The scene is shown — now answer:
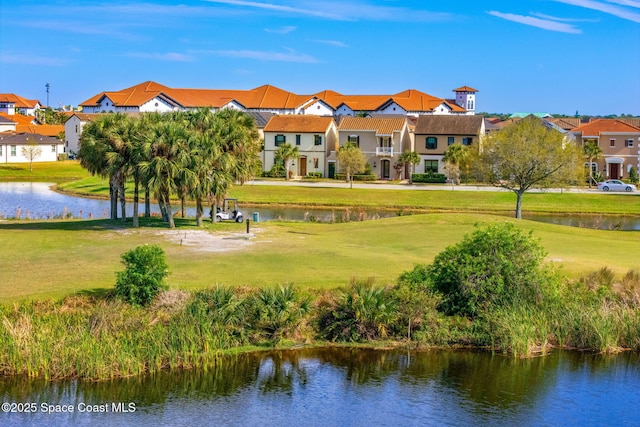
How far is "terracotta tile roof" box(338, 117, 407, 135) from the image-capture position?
97.2 meters

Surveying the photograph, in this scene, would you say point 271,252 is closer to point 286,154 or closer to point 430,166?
point 286,154

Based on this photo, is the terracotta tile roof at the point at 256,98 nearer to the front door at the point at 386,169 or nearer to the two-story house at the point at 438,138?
the two-story house at the point at 438,138

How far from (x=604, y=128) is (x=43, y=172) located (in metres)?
68.6

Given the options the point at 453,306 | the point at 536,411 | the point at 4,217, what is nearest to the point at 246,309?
the point at 453,306

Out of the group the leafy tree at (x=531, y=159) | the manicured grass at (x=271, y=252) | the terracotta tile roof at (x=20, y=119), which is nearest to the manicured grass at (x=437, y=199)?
the leafy tree at (x=531, y=159)

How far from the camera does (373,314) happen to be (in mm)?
29359

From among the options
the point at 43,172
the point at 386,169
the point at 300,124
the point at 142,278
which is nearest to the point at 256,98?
the point at 300,124

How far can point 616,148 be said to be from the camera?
323 feet

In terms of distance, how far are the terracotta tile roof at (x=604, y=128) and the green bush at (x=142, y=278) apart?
79.6m

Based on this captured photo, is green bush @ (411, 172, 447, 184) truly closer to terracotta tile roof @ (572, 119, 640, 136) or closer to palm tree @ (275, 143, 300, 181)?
palm tree @ (275, 143, 300, 181)

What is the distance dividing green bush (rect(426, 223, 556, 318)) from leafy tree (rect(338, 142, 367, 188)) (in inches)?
2247

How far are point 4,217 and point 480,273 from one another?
1545 inches

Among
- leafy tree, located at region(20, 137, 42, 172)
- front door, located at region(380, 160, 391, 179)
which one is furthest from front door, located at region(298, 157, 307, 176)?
leafy tree, located at region(20, 137, 42, 172)

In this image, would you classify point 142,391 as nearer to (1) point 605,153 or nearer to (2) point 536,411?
(2) point 536,411
